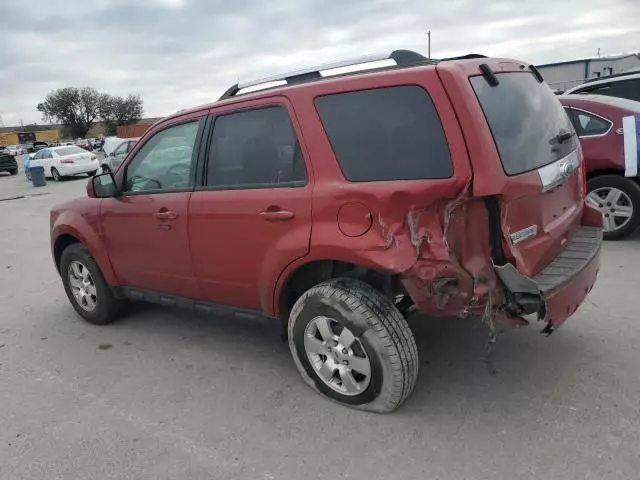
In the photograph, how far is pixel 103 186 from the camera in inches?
169

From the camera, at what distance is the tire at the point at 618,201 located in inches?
234

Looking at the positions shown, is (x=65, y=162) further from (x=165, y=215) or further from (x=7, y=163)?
(x=165, y=215)

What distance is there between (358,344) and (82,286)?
3.00 metres

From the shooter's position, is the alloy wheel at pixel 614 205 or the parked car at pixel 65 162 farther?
the parked car at pixel 65 162

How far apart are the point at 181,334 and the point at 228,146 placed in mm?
1758

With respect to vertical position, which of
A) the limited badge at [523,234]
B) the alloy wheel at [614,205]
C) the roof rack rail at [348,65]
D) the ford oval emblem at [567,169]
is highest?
the roof rack rail at [348,65]

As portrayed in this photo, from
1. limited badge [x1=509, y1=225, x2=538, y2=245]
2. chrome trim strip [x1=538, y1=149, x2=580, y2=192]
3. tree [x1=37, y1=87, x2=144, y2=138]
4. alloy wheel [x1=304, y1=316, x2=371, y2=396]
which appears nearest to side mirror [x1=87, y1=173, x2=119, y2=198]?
alloy wheel [x1=304, y1=316, x2=371, y2=396]

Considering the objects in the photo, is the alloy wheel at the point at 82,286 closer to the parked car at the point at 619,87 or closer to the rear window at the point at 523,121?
the rear window at the point at 523,121

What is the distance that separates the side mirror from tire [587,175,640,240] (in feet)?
15.8

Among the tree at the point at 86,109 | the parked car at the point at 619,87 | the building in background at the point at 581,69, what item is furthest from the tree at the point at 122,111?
the parked car at the point at 619,87

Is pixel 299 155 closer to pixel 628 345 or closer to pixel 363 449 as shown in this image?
pixel 363 449

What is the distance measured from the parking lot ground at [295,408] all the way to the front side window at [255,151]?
38.1 inches

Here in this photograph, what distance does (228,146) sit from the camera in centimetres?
358

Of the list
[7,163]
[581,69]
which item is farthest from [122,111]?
[581,69]
